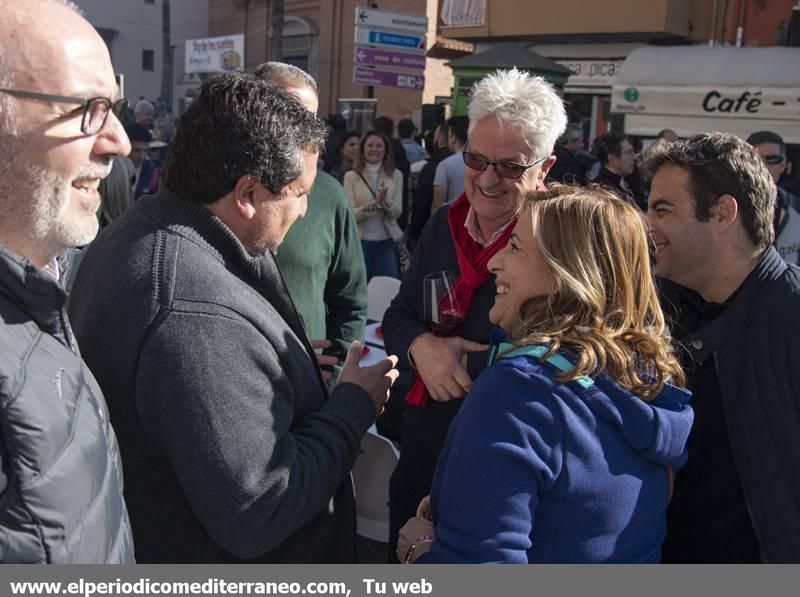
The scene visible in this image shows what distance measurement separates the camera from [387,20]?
11.2 meters

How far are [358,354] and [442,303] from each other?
32 centimetres

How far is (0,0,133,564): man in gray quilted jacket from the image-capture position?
3.47ft

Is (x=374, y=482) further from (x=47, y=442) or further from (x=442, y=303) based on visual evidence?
(x=47, y=442)

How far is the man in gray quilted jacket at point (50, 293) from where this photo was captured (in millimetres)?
1058

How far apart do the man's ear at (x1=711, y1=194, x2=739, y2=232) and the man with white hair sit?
20.6 inches

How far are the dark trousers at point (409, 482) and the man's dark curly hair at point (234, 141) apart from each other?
3.07ft

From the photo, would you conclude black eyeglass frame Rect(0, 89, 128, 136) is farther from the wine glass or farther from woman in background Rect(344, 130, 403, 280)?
woman in background Rect(344, 130, 403, 280)

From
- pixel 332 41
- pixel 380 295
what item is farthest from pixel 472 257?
pixel 332 41

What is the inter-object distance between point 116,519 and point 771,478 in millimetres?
1451

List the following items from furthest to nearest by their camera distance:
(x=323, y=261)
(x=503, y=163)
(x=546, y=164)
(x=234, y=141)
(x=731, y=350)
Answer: (x=323, y=261), (x=546, y=164), (x=503, y=163), (x=731, y=350), (x=234, y=141)

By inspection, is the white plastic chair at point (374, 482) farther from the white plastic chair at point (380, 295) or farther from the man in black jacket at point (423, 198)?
the man in black jacket at point (423, 198)

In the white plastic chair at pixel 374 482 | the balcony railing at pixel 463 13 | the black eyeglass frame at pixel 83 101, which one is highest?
Result: the balcony railing at pixel 463 13

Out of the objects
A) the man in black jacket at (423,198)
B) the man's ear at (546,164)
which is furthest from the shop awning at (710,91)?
the man's ear at (546,164)

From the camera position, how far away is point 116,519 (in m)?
1.28
